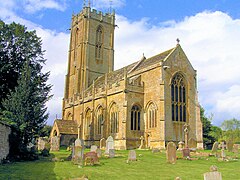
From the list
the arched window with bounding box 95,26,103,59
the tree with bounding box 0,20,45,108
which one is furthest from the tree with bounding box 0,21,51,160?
the arched window with bounding box 95,26,103,59

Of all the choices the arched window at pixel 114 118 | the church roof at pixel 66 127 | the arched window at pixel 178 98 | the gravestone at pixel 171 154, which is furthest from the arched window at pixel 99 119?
the gravestone at pixel 171 154

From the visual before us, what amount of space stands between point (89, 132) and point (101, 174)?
2555 centimetres

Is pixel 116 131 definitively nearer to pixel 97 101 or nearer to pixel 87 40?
pixel 97 101

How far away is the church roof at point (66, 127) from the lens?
38.3m

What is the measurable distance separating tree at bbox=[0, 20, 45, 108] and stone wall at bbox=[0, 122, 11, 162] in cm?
1097

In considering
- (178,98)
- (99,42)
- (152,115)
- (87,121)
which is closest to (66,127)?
(87,121)

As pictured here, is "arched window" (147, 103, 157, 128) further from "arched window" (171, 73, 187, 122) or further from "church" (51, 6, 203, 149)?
"arched window" (171, 73, 187, 122)

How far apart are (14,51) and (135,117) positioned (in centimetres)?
1605

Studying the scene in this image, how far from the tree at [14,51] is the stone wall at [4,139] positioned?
11.0 m

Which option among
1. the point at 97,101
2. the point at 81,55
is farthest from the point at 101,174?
the point at 81,55

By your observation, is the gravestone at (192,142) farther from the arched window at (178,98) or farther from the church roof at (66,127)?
the church roof at (66,127)

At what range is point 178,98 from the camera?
32.2m

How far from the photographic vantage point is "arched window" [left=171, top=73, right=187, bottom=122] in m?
31.5

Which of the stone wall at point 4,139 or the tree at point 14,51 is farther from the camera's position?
the tree at point 14,51
